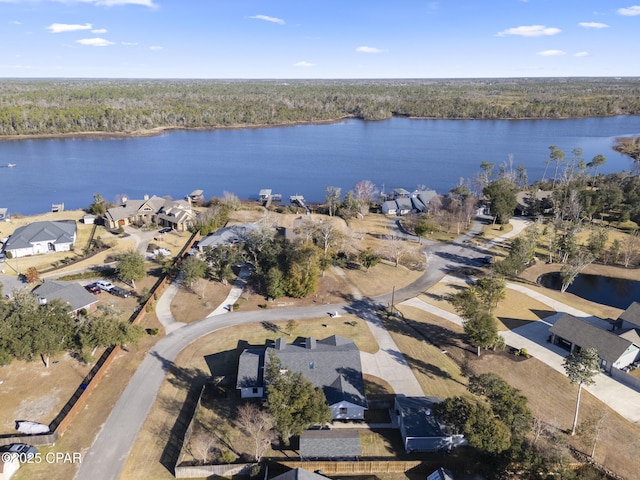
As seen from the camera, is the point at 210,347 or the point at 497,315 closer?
the point at 210,347

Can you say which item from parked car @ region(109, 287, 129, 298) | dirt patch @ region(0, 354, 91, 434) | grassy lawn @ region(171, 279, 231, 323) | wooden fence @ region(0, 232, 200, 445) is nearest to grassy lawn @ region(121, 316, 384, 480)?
grassy lawn @ region(171, 279, 231, 323)

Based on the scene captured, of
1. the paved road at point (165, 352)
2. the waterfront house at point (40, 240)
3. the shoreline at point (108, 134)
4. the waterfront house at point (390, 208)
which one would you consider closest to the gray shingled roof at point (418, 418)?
the paved road at point (165, 352)

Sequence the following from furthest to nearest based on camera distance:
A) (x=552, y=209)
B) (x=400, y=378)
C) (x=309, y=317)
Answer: (x=552, y=209) → (x=309, y=317) → (x=400, y=378)

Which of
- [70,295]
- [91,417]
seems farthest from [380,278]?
[70,295]

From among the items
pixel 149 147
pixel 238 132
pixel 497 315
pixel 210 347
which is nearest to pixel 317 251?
pixel 210 347

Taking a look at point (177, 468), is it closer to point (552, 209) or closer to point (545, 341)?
point (545, 341)

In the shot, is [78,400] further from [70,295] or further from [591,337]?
[591,337]
